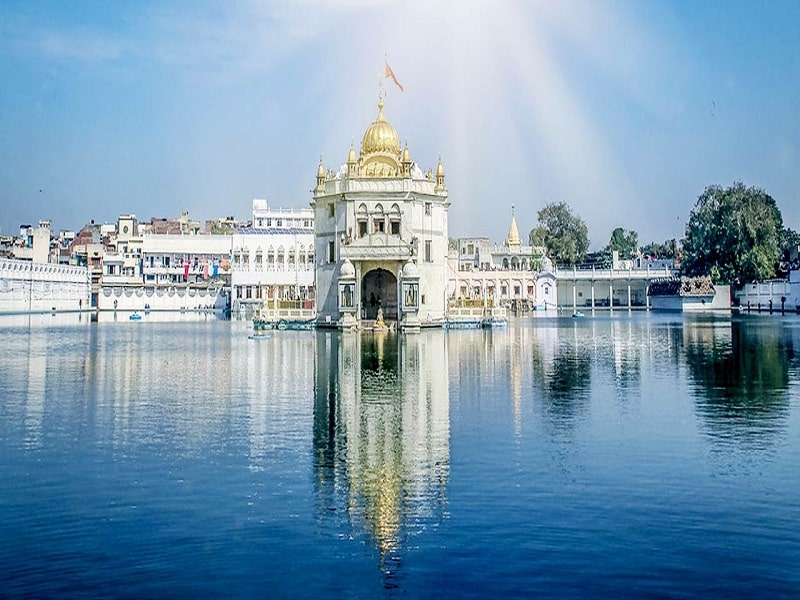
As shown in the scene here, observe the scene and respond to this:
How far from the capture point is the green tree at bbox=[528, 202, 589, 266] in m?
131

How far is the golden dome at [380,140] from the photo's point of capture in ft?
216

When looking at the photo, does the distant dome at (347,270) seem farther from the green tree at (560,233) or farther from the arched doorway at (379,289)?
the green tree at (560,233)

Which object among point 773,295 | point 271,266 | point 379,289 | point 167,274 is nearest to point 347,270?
point 379,289

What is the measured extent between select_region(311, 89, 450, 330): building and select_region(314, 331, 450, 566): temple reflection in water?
26.0 m

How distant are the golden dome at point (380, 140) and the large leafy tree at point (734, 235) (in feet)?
146

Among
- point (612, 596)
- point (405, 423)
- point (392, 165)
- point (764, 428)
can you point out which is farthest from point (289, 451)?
point (392, 165)

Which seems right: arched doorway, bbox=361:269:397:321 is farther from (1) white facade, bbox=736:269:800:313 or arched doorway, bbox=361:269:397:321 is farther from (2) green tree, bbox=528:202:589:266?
(2) green tree, bbox=528:202:589:266

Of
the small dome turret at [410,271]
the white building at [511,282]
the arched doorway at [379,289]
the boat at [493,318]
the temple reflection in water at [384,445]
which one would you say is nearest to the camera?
the temple reflection in water at [384,445]

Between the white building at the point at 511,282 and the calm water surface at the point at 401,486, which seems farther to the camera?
the white building at the point at 511,282

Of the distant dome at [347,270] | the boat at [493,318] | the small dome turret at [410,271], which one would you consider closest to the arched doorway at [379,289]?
the distant dome at [347,270]

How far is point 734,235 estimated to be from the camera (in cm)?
9575

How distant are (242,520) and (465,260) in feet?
407

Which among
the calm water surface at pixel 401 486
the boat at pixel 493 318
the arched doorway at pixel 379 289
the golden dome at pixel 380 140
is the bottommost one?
the calm water surface at pixel 401 486

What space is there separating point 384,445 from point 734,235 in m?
86.4
